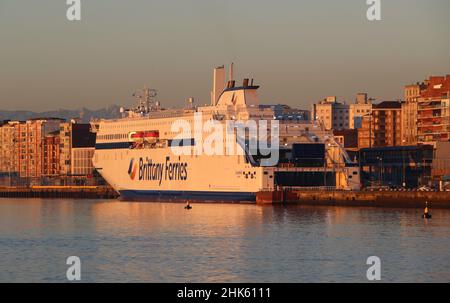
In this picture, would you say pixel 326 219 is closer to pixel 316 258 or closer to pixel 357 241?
pixel 357 241

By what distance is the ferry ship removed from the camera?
91.6 meters

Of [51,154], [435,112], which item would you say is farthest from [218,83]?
[51,154]

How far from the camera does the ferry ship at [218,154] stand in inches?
3605

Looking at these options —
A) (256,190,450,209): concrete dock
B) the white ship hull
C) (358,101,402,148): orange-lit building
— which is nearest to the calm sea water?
(256,190,450,209): concrete dock

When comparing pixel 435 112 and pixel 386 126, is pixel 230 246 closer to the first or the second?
pixel 435 112

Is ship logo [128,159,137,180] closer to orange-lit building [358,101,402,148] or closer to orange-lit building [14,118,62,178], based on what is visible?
orange-lit building [358,101,402,148]

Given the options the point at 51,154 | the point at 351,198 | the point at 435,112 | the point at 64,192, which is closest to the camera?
the point at 351,198

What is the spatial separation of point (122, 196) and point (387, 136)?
5999 centimetres

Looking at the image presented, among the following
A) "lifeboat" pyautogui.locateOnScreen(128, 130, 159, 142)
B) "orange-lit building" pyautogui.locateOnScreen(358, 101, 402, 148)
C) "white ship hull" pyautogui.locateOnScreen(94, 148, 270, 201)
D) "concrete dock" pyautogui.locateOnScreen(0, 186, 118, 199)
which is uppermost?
"orange-lit building" pyautogui.locateOnScreen(358, 101, 402, 148)

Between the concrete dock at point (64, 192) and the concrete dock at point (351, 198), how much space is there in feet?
139

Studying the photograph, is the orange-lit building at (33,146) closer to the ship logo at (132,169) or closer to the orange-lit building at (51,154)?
the orange-lit building at (51,154)

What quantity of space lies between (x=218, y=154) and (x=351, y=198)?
39.1 ft

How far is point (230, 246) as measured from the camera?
183 feet

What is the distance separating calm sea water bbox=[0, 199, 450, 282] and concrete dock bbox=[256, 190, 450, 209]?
11.7 feet
